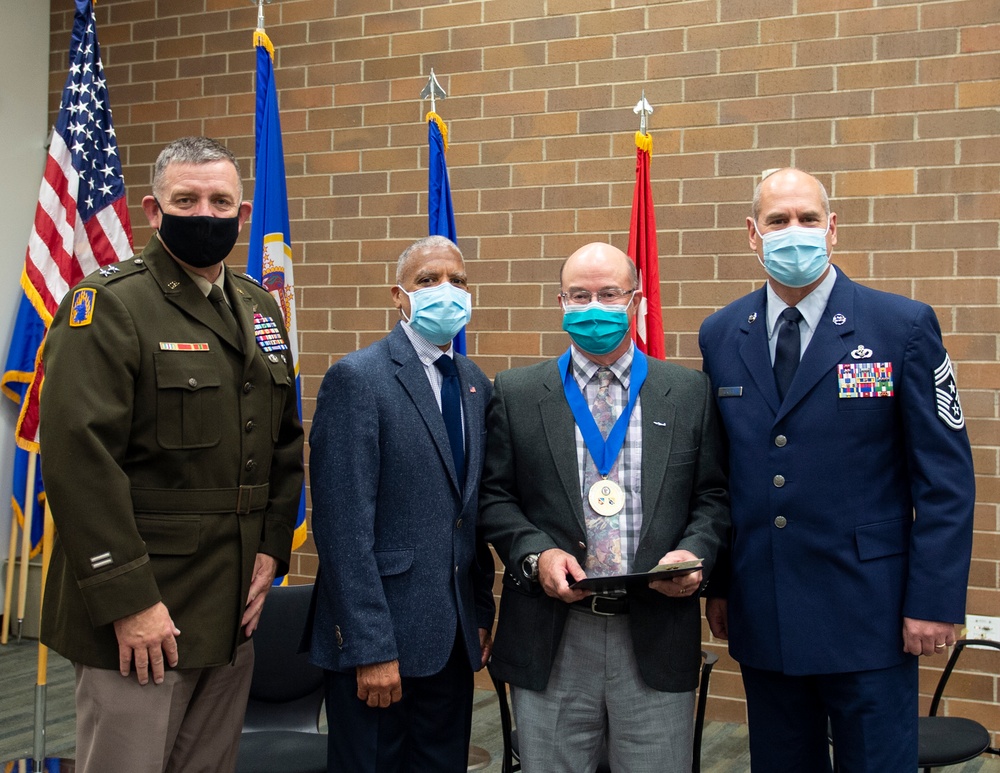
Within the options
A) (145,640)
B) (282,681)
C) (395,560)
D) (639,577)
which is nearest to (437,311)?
(395,560)

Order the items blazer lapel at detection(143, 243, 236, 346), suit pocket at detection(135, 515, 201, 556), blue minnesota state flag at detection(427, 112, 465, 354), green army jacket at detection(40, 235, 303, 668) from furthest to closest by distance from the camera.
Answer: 1. blue minnesota state flag at detection(427, 112, 465, 354)
2. blazer lapel at detection(143, 243, 236, 346)
3. suit pocket at detection(135, 515, 201, 556)
4. green army jacket at detection(40, 235, 303, 668)

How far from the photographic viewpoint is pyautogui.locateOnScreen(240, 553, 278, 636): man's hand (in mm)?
2211

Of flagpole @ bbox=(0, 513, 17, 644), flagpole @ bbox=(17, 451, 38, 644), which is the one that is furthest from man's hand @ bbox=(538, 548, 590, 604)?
flagpole @ bbox=(0, 513, 17, 644)

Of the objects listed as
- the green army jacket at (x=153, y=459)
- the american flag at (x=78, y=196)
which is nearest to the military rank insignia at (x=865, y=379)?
the green army jacket at (x=153, y=459)

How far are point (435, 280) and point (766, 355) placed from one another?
Answer: 2.63ft

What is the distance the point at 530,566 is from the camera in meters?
2.16

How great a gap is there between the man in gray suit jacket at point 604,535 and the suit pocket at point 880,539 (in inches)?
11.5

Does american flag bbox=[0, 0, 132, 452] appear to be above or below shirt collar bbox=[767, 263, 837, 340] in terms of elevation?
above

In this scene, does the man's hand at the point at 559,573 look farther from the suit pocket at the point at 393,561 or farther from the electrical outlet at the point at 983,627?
the electrical outlet at the point at 983,627

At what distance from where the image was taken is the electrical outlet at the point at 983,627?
3.88m

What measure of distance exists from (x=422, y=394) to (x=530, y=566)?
18.6 inches

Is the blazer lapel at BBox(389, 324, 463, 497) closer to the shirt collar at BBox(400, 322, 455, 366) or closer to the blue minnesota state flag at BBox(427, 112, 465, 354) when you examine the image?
the shirt collar at BBox(400, 322, 455, 366)

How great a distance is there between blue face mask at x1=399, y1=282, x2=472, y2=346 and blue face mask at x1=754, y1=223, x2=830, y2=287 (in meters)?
0.73

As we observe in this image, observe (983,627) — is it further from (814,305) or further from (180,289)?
(180,289)
